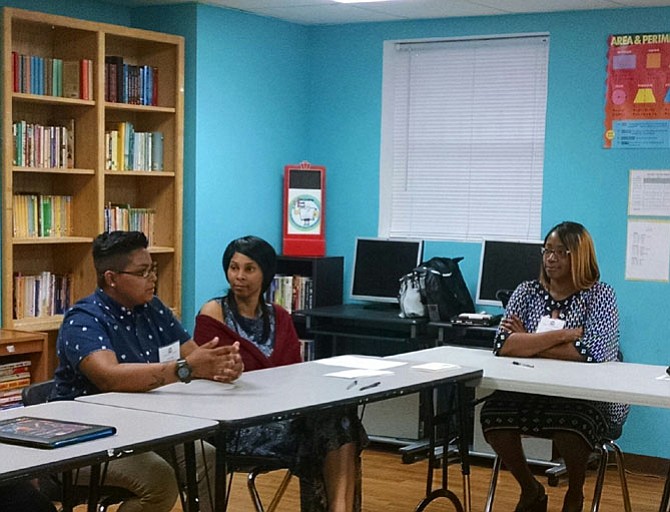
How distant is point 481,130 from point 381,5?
992 mm

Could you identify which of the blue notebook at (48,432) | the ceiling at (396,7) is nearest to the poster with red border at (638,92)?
the ceiling at (396,7)

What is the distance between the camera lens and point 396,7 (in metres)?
6.27

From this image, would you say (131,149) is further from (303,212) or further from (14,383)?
(14,383)

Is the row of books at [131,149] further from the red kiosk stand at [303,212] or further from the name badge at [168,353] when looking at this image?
the name badge at [168,353]

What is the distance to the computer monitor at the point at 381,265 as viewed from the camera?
661 centimetres

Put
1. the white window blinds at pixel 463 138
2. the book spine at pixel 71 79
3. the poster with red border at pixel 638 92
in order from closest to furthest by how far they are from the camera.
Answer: the book spine at pixel 71 79, the poster with red border at pixel 638 92, the white window blinds at pixel 463 138

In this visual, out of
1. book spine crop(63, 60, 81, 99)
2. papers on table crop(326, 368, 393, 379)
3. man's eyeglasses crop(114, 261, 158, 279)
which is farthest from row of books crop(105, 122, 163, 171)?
papers on table crop(326, 368, 393, 379)

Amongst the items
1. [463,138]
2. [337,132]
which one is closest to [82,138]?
[337,132]

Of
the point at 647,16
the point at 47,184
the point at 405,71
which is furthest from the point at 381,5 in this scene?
the point at 47,184

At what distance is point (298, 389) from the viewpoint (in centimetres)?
375

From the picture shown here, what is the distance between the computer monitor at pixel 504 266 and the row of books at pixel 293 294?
3.44ft

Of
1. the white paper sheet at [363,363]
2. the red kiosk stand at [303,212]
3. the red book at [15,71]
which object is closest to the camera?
the white paper sheet at [363,363]

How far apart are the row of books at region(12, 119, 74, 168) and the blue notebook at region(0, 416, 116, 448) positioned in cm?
282

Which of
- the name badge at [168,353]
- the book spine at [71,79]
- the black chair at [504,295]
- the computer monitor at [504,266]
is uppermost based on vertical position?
the book spine at [71,79]
